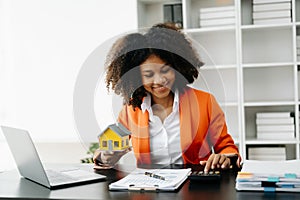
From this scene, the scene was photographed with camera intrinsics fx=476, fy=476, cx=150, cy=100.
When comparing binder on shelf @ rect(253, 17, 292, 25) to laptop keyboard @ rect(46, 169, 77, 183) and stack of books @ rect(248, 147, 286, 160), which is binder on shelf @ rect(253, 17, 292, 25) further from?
laptop keyboard @ rect(46, 169, 77, 183)

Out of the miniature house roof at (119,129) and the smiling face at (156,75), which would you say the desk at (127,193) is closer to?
the miniature house roof at (119,129)

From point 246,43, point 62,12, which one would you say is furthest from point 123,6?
point 246,43

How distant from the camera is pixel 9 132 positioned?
1.75 metres

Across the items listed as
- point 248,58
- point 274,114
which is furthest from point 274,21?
point 274,114

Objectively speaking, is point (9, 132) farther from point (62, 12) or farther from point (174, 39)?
point (62, 12)

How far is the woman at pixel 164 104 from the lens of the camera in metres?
1.76

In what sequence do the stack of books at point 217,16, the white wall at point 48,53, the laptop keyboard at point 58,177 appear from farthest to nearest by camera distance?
the white wall at point 48,53 → the stack of books at point 217,16 → the laptop keyboard at point 58,177

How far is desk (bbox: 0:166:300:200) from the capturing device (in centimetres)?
→ 143

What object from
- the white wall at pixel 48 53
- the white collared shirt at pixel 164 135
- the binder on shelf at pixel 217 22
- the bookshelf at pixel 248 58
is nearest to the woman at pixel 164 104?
the white collared shirt at pixel 164 135

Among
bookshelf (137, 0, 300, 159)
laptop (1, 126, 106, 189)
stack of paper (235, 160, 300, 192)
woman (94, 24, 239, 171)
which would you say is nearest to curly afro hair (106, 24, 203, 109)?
woman (94, 24, 239, 171)

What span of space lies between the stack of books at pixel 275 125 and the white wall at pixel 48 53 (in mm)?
1386

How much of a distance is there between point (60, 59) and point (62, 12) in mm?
390

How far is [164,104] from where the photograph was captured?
6.40 ft

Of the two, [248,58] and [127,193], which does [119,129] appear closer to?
[127,193]
